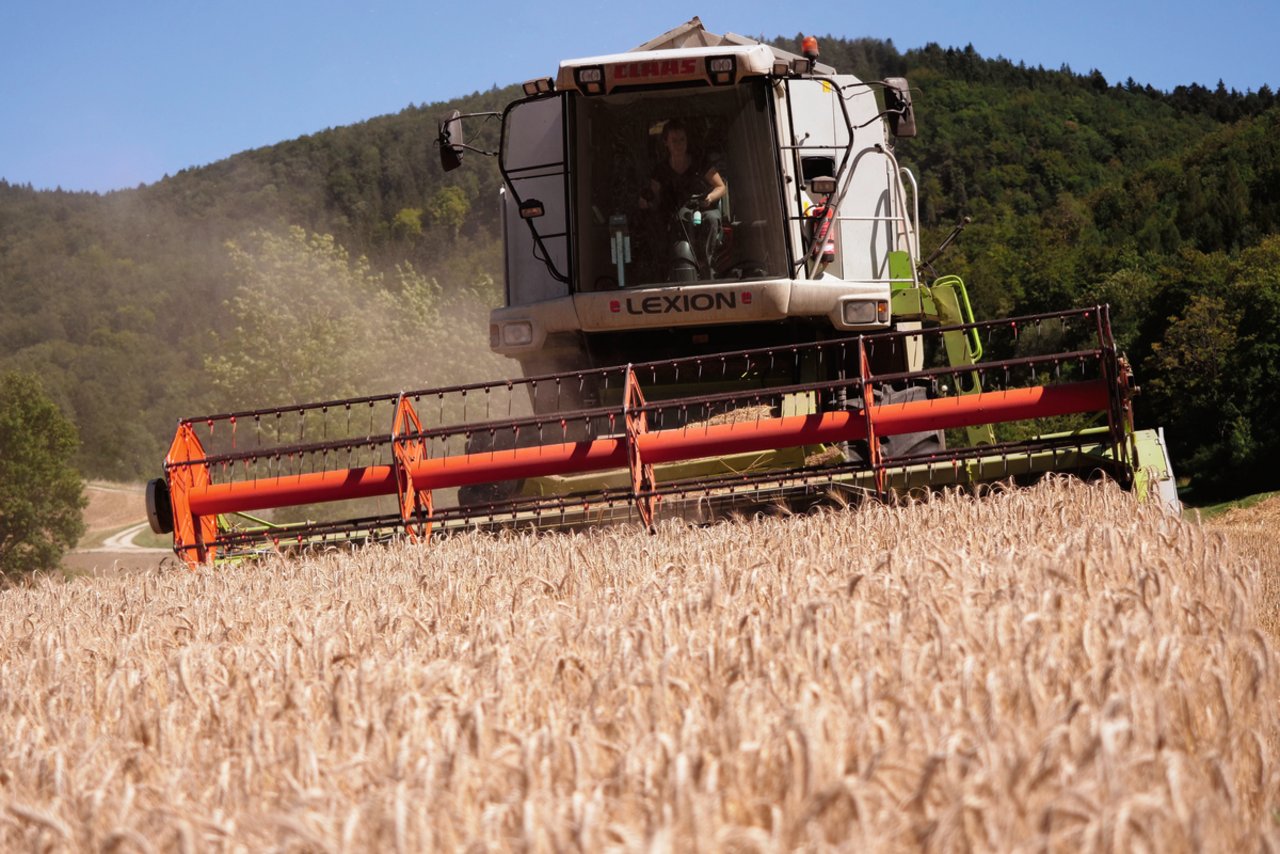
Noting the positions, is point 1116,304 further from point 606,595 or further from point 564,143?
point 606,595

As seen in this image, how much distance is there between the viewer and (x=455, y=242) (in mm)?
71750

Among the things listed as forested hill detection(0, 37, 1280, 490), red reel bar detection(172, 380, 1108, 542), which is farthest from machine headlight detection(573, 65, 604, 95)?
forested hill detection(0, 37, 1280, 490)

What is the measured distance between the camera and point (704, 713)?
7.66 feet

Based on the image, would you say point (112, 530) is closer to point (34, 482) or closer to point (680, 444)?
point (34, 482)

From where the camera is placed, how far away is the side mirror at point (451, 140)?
24.7 ft

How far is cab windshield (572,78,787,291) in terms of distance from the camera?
24.3ft

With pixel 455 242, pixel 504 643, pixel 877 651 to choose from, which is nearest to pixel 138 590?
pixel 504 643

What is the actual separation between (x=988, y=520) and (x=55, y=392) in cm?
7235

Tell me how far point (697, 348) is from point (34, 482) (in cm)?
3318

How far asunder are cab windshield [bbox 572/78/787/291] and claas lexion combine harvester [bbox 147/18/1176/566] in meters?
0.01

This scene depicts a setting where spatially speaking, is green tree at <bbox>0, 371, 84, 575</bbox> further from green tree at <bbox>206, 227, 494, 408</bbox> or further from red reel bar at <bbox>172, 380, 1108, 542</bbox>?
red reel bar at <bbox>172, 380, 1108, 542</bbox>

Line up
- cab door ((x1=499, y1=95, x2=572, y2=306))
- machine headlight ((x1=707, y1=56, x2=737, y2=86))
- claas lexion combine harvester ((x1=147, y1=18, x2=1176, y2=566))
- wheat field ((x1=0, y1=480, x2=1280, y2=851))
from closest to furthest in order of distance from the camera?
1. wheat field ((x1=0, y1=480, x2=1280, y2=851))
2. claas lexion combine harvester ((x1=147, y1=18, x2=1176, y2=566))
3. machine headlight ((x1=707, y1=56, x2=737, y2=86))
4. cab door ((x1=499, y1=95, x2=572, y2=306))

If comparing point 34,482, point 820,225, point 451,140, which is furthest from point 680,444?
point 34,482

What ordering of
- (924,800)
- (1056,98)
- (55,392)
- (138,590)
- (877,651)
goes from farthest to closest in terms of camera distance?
(1056,98) → (55,392) → (138,590) → (877,651) → (924,800)
